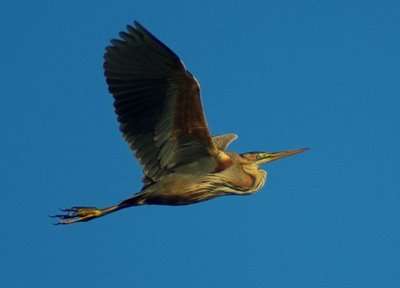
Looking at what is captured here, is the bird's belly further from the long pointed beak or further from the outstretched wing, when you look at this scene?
the long pointed beak

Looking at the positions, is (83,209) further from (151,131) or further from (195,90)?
(195,90)

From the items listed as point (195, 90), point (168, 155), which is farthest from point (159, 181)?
point (195, 90)

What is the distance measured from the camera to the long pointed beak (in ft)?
40.3

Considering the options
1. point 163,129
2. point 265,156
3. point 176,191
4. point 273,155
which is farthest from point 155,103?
point 273,155

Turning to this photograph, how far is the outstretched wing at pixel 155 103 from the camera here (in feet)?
36.1

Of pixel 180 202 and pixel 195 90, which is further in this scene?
pixel 180 202

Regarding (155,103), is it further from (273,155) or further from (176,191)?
(273,155)

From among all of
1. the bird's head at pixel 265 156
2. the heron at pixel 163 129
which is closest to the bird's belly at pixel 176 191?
the heron at pixel 163 129

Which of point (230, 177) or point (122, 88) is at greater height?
point (122, 88)

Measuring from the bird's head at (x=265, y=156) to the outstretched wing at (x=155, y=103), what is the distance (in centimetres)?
73

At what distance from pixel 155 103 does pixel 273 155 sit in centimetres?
177

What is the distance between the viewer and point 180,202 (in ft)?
38.2

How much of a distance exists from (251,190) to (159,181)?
914mm

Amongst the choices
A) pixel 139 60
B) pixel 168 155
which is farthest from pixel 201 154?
pixel 139 60
